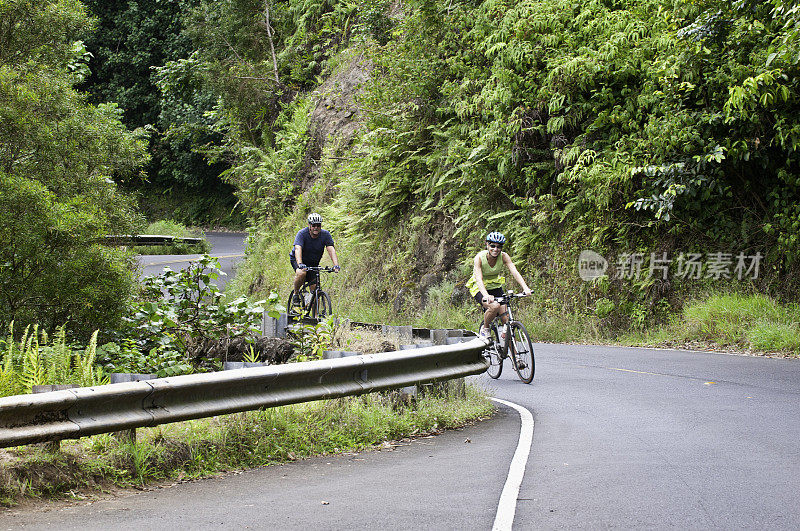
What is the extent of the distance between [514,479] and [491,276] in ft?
20.6

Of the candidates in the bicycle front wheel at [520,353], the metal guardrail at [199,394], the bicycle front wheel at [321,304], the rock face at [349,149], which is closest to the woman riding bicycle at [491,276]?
the bicycle front wheel at [520,353]

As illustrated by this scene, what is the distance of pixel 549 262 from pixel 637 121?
364 cm

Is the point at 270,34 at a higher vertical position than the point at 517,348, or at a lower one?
higher

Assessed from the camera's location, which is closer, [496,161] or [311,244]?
[311,244]

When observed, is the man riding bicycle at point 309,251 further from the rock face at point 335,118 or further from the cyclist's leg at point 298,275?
the rock face at point 335,118

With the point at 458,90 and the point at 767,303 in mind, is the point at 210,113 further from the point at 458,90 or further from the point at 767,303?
the point at 767,303

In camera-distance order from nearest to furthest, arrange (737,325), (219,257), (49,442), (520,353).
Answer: (49,442), (520,353), (737,325), (219,257)

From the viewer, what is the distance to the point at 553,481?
6297 millimetres

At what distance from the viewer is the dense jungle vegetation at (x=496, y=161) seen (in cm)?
955

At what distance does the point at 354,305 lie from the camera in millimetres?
23328

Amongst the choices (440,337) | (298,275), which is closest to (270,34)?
(298,275)

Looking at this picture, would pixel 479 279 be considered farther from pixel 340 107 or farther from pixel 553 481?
pixel 340 107

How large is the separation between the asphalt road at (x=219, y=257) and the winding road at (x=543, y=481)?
56.6 feet

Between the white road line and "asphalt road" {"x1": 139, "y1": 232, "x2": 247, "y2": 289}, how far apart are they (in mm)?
17034
